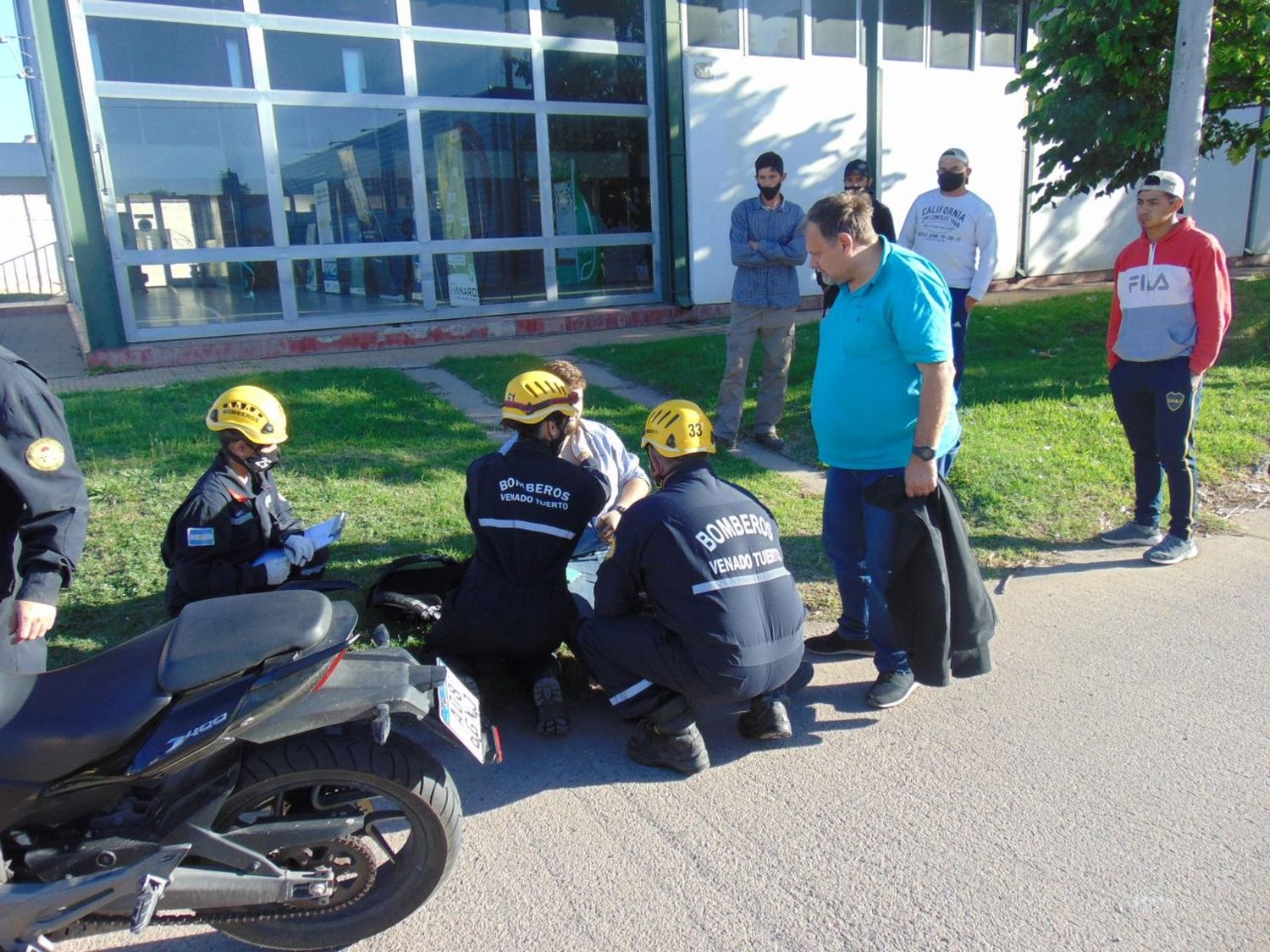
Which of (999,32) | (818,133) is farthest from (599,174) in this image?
(999,32)

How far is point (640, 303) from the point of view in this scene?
42.9 feet

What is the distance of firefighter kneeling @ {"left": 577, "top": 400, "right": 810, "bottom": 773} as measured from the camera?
11.2ft

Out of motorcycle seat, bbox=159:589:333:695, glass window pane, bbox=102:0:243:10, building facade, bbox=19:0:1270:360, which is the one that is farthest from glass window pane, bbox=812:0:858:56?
motorcycle seat, bbox=159:589:333:695

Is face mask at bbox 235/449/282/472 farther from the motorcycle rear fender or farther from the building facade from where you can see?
the building facade

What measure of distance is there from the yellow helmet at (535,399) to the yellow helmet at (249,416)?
3.07 feet

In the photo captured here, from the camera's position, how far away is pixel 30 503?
9.21ft

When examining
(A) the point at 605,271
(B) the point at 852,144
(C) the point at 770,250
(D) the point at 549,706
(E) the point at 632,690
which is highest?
(B) the point at 852,144

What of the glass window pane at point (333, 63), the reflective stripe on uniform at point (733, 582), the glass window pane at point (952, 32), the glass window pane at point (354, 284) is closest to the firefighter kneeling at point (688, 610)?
the reflective stripe on uniform at point (733, 582)

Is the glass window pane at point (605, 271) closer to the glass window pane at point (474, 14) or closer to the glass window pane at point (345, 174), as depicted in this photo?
the glass window pane at point (345, 174)

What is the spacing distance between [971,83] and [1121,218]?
4.01 metres

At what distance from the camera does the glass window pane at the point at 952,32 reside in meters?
14.1

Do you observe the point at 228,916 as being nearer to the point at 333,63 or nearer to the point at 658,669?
the point at 658,669

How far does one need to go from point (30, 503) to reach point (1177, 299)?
17.6 ft

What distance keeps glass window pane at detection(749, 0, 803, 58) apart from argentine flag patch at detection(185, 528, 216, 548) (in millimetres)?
11048
